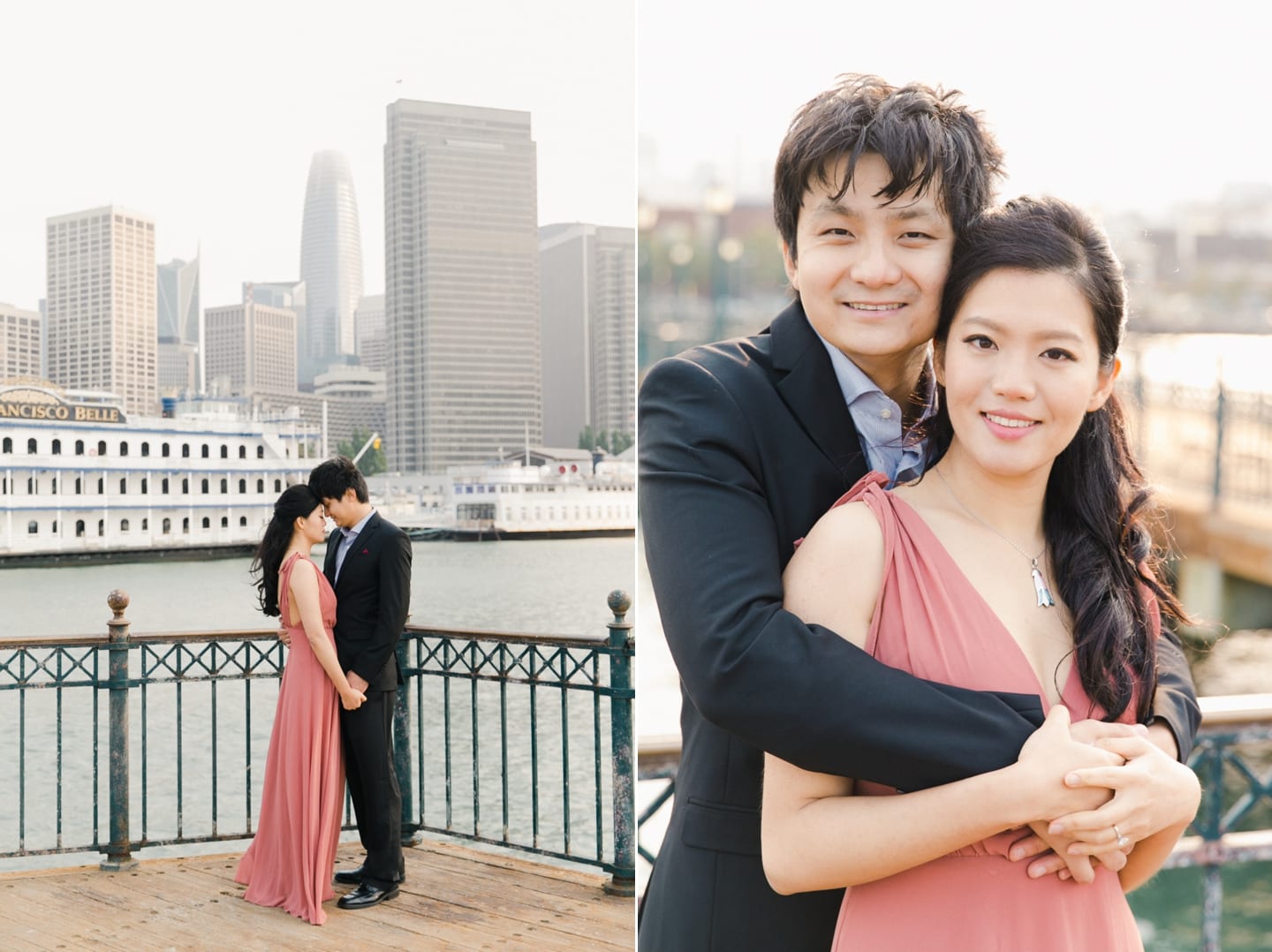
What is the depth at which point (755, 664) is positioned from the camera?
81 cm

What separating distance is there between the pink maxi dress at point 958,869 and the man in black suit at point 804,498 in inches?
1.7

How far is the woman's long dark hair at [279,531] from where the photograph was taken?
2613mm

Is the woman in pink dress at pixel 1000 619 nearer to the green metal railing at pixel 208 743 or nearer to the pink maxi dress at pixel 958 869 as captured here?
the pink maxi dress at pixel 958 869

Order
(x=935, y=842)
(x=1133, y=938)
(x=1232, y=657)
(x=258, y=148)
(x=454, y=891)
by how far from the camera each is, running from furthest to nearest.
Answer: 1. (x=1232, y=657)
2. (x=258, y=148)
3. (x=454, y=891)
4. (x=1133, y=938)
5. (x=935, y=842)

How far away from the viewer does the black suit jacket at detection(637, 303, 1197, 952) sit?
811 millimetres

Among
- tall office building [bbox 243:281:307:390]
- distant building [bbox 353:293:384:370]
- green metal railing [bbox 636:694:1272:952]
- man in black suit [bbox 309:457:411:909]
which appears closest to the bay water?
man in black suit [bbox 309:457:411:909]

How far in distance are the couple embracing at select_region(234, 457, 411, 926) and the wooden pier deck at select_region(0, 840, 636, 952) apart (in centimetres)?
11

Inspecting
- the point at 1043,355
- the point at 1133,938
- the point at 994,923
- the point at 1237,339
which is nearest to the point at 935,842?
the point at 994,923

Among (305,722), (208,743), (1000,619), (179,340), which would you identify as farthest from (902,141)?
(208,743)

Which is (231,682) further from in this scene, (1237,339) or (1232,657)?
(1232,657)

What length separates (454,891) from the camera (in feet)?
9.44

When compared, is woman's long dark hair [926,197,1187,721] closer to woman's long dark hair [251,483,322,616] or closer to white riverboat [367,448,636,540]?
woman's long dark hair [251,483,322,616]

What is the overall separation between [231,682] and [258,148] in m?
1.83

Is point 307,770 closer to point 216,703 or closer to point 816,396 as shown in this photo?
point 216,703
